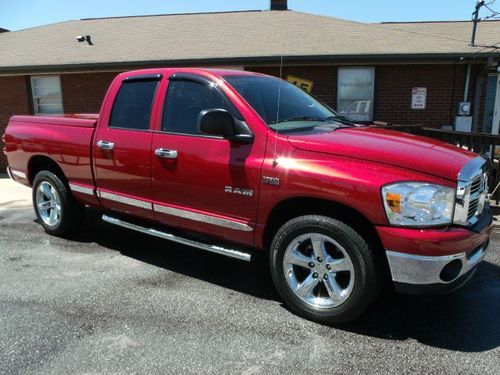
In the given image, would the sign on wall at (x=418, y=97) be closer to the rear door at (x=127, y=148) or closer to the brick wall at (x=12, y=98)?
the rear door at (x=127, y=148)

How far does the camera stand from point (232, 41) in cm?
1131

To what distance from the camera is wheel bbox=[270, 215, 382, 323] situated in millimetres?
3129

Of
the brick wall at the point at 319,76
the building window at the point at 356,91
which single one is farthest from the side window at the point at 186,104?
the building window at the point at 356,91

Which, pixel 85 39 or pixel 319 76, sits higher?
pixel 85 39

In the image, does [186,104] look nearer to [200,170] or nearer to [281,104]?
[200,170]

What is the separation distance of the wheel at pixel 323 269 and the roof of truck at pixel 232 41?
697 centimetres

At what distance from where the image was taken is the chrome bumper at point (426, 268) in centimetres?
290

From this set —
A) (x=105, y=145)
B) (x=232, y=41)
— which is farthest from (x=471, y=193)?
(x=232, y=41)

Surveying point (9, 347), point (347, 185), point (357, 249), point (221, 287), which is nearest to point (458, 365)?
point (357, 249)

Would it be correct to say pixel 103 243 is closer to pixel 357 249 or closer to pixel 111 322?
pixel 111 322

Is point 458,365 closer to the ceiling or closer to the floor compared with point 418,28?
closer to the floor

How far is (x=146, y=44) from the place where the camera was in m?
11.8

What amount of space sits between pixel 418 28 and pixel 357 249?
36.7 ft

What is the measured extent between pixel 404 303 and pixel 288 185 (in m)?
1.47
